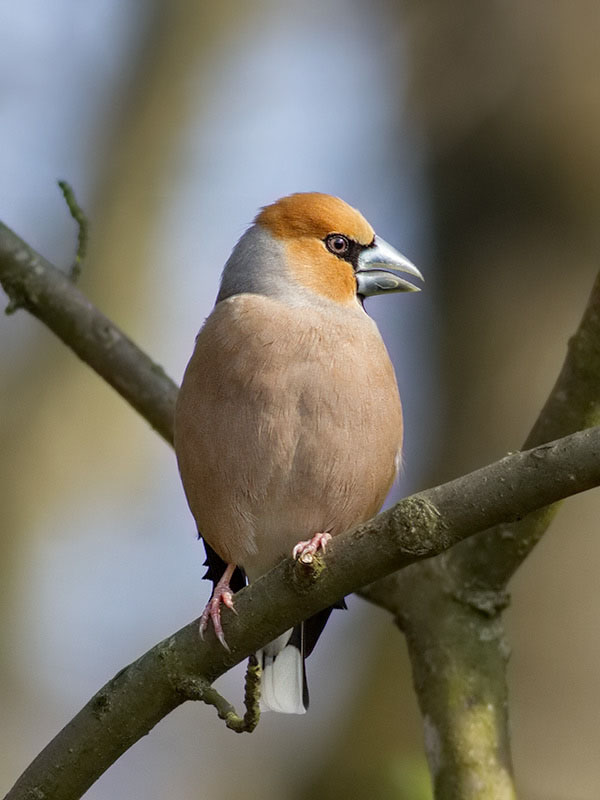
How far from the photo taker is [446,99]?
292 inches

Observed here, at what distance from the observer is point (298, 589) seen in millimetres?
2988

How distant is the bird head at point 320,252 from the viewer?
16.3 feet

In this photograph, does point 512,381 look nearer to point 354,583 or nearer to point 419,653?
point 419,653

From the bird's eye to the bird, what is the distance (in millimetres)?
467

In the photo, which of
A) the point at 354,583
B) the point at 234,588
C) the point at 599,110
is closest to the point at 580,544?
the point at 234,588

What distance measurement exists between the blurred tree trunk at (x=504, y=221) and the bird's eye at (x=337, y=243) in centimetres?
162

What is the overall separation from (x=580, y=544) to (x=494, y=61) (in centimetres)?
330

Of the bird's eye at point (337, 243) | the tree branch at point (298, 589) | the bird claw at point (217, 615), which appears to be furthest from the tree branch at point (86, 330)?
the tree branch at point (298, 589)

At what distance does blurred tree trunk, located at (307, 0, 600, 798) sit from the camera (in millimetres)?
6312

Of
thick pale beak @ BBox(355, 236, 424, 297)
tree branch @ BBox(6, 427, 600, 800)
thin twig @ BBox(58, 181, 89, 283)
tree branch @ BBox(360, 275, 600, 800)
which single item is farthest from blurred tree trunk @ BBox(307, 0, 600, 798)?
tree branch @ BBox(6, 427, 600, 800)

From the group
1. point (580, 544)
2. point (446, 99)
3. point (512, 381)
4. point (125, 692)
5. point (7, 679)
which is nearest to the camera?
point (125, 692)

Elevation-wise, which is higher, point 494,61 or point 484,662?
point 494,61

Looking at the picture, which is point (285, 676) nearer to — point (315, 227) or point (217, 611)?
point (217, 611)

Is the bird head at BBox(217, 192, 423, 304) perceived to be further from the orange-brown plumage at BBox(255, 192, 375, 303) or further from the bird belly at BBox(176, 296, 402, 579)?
the bird belly at BBox(176, 296, 402, 579)
